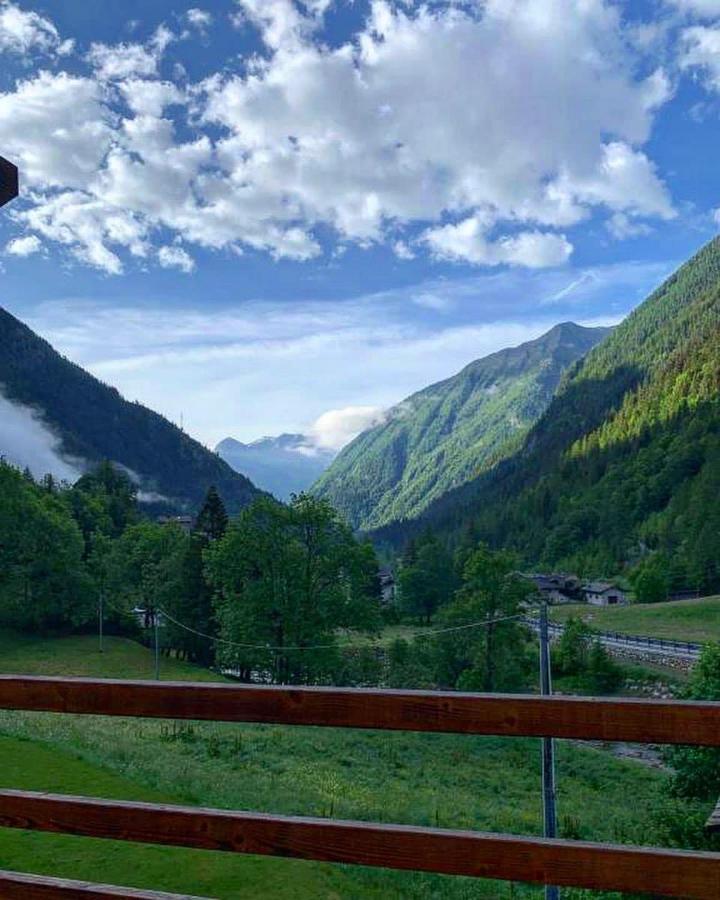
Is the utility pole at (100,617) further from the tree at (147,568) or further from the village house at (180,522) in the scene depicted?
the village house at (180,522)

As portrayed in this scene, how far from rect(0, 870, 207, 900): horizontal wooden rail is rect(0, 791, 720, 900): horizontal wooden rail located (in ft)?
0.59

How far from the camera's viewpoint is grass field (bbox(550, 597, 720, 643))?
6109 centimetres

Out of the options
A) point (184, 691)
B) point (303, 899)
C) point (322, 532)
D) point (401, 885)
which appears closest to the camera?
point (184, 691)

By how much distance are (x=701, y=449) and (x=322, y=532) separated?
111125mm

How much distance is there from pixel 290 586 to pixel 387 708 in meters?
37.6

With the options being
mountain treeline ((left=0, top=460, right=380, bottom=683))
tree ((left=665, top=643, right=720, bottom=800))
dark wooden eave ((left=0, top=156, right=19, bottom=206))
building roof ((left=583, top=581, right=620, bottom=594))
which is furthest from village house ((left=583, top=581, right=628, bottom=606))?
dark wooden eave ((left=0, top=156, right=19, bottom=206))

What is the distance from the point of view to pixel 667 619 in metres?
70.0

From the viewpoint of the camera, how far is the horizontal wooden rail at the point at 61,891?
2.72 m

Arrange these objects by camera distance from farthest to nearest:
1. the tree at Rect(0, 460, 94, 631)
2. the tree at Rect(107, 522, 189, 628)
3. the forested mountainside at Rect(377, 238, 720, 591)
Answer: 1. the forested mountainside at Rect(377, 238, 720, 591)
2. the tree at Rect(107, 522, 189, 628)
3. the tree at Rect(0, 460, 94, 631)

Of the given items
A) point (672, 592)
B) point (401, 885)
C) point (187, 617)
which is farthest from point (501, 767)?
point (672, 592)

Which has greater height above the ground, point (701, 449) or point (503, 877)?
point (701, 449)

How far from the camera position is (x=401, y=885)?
1057cm

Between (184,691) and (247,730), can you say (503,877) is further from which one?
(247,730)

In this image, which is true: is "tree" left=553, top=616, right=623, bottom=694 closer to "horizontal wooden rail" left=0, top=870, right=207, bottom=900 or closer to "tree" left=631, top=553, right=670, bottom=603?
"tree" left=631, top=553, right=670, bottom=603
